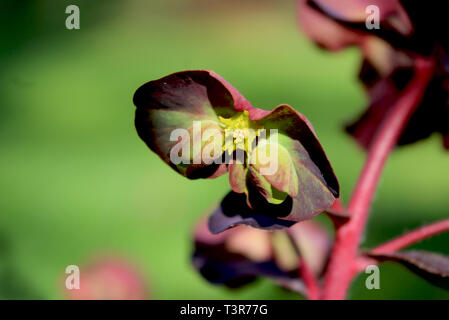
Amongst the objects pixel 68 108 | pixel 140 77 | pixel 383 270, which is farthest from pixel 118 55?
pixel 383 270

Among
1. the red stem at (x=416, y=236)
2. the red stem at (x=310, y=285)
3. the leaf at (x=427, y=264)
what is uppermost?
the red stem at (x=416, y=236)

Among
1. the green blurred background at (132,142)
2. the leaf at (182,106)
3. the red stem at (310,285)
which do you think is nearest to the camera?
the leaf at (182,106)

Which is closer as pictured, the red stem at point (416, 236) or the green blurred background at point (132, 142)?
the red stem at point (416, 236)

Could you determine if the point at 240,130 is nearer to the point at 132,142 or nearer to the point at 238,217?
the point at 238,217

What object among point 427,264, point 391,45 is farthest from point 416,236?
point 391,45

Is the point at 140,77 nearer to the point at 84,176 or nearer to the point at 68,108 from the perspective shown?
the point at 68,108

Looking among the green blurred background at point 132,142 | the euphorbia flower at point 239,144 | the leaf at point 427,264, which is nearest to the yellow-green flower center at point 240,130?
the euphorbia flower at point 239,144

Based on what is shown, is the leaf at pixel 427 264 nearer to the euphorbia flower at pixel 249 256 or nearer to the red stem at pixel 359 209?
the red stem at pixel 359 209

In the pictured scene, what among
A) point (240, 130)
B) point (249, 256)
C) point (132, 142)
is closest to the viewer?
point (240, 130)
